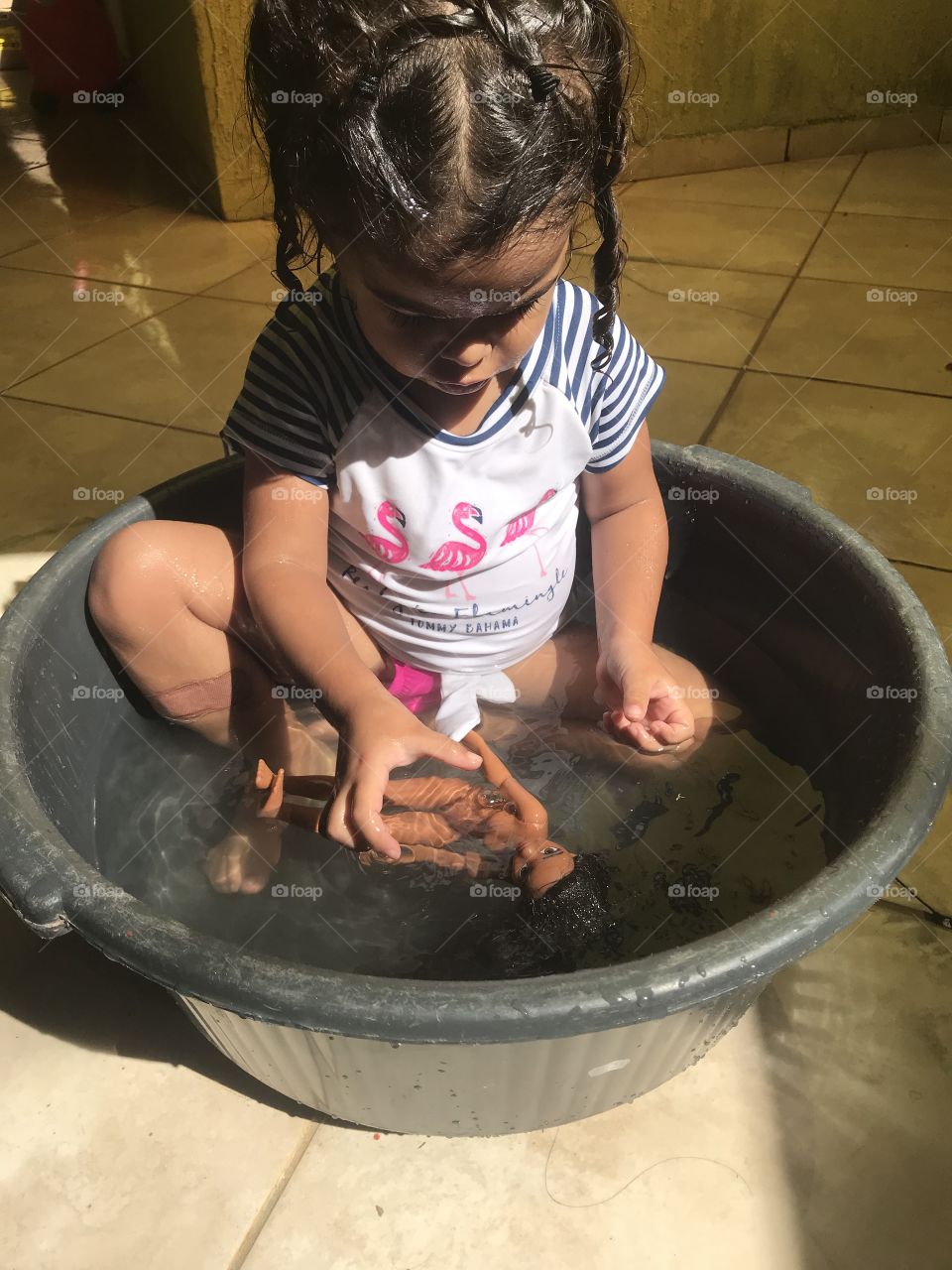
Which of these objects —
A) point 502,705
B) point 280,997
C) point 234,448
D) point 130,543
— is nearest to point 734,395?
point 502,705

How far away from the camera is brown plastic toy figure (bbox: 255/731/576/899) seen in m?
0.88

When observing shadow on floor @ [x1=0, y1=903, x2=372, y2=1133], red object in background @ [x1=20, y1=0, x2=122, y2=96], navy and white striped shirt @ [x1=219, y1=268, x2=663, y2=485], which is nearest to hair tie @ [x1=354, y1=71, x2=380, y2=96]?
navy and white striped shirt @ [x1=219, y1=268, x2=663, y2=485]

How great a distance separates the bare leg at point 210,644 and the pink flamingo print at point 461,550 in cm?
10

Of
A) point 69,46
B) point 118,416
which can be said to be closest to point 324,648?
point 118,416

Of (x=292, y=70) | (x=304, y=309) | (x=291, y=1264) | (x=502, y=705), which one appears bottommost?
(x=291, y=1264)

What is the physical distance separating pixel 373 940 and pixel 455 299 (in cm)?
54

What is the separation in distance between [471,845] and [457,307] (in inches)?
18.5

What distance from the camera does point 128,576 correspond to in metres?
0.86

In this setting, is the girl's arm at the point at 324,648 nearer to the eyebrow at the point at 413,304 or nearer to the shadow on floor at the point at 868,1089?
the eyebrow at the point at 413,304

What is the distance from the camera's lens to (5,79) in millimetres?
3654

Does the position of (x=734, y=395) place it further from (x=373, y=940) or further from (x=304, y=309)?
(x=373, y=940)

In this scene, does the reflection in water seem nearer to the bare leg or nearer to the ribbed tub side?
the bare leg

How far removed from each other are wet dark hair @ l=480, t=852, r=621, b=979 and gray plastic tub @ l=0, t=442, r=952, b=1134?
0.12 m

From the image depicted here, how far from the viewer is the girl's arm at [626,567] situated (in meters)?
0.93
